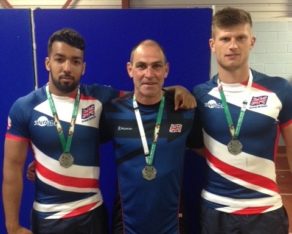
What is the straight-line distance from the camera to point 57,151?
5.95 ft

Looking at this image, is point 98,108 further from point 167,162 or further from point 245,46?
point 245,46

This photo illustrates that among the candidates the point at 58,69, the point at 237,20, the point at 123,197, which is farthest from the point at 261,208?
the point at 58,69

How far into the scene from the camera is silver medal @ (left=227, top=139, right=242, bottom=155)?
1824mm

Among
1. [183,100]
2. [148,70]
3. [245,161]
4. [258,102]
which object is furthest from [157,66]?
[245,161]

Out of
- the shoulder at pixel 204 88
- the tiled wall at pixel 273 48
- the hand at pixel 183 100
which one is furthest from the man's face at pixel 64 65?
the tiled wall at pixel 273 48

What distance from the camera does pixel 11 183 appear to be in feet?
6.01

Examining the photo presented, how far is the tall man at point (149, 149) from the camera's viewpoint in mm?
1769

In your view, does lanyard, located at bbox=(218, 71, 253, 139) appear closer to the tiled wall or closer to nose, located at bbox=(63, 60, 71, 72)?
nose, located at bbox=(63, 60, 71, 72)

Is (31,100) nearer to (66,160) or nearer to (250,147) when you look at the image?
(66,160)

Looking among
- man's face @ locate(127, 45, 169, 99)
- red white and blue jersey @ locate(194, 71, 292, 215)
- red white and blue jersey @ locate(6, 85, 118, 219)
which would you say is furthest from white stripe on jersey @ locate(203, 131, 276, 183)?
red white and blue jersey @ locate(6, 85, 118, 219)

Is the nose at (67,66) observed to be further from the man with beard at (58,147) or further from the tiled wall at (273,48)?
the tiled wall at (273,48)

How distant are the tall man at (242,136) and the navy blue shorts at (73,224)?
0.58m

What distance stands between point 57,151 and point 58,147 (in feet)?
0.08

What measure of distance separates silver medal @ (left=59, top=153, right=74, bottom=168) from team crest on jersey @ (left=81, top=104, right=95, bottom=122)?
0.20 meters
